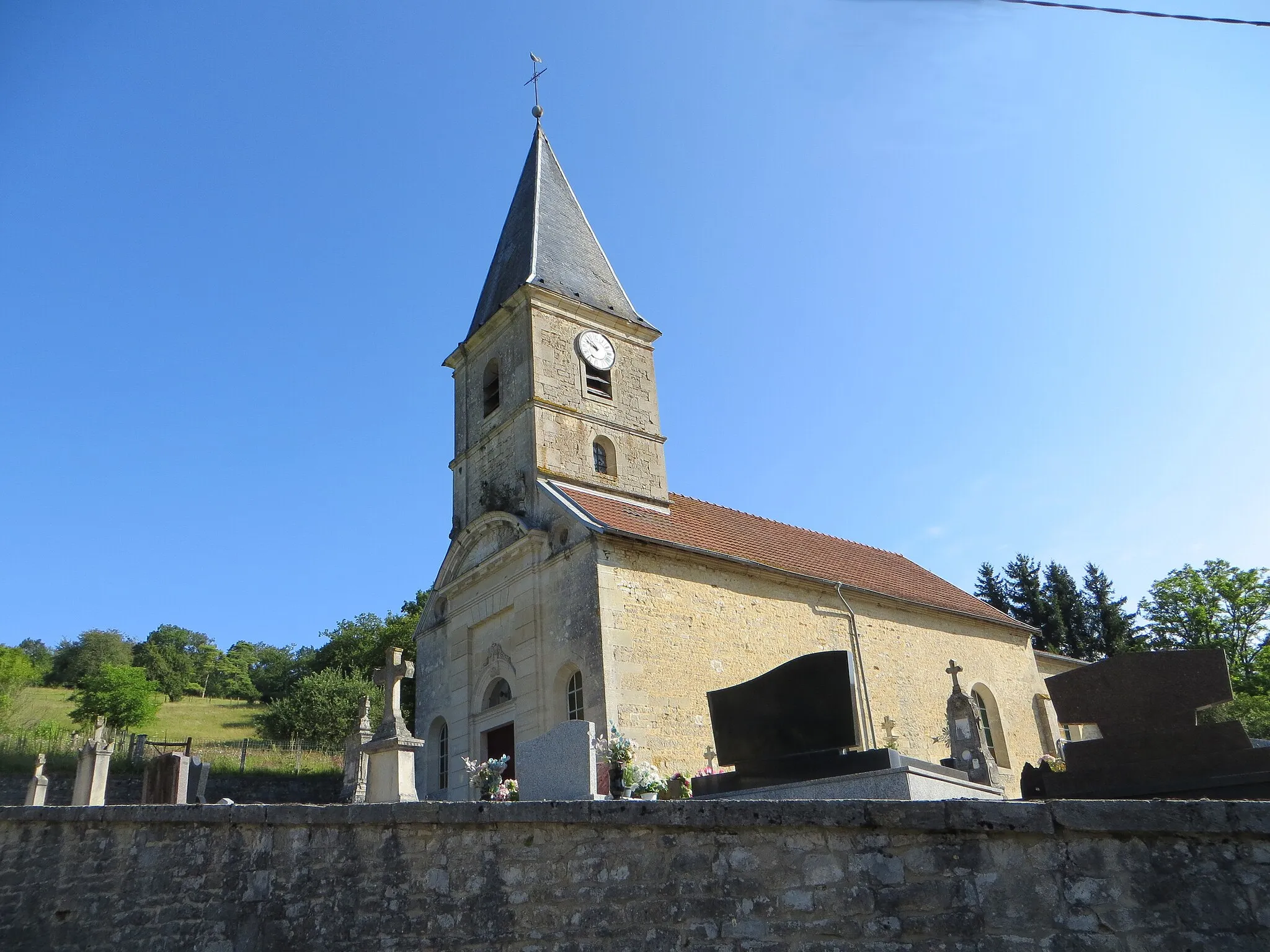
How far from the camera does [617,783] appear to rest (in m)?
10.6

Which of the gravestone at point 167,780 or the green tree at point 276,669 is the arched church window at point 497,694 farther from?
the green tree at point 276,669

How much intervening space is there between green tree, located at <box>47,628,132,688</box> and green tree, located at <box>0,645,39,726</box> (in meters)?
8.37

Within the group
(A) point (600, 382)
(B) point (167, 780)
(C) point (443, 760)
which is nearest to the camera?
(B) point (167, 780)

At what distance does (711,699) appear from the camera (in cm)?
928

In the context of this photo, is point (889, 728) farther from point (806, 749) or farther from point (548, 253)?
point (548, 253)

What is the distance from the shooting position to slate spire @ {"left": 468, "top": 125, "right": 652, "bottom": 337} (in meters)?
21.0

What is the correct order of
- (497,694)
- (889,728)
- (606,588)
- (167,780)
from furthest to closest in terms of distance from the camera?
(889,728) < (497,694) < (606,588) < (167,780)

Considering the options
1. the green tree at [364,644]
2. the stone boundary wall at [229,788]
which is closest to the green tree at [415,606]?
the green tree at [364,644]

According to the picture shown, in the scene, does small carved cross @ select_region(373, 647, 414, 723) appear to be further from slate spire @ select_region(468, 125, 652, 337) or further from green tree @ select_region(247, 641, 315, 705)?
green tree @ select_region(247, 641, 315, 705)

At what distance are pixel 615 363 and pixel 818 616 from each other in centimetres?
719

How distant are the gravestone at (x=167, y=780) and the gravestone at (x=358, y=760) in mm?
3231

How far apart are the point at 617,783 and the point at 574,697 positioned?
17.6 ft

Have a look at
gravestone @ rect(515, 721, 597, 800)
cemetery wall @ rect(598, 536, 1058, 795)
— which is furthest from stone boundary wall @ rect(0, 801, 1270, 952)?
cemetery wall @ rect(598, 536, 1058, 795)

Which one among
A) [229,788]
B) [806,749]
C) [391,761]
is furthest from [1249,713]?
[229,788]
